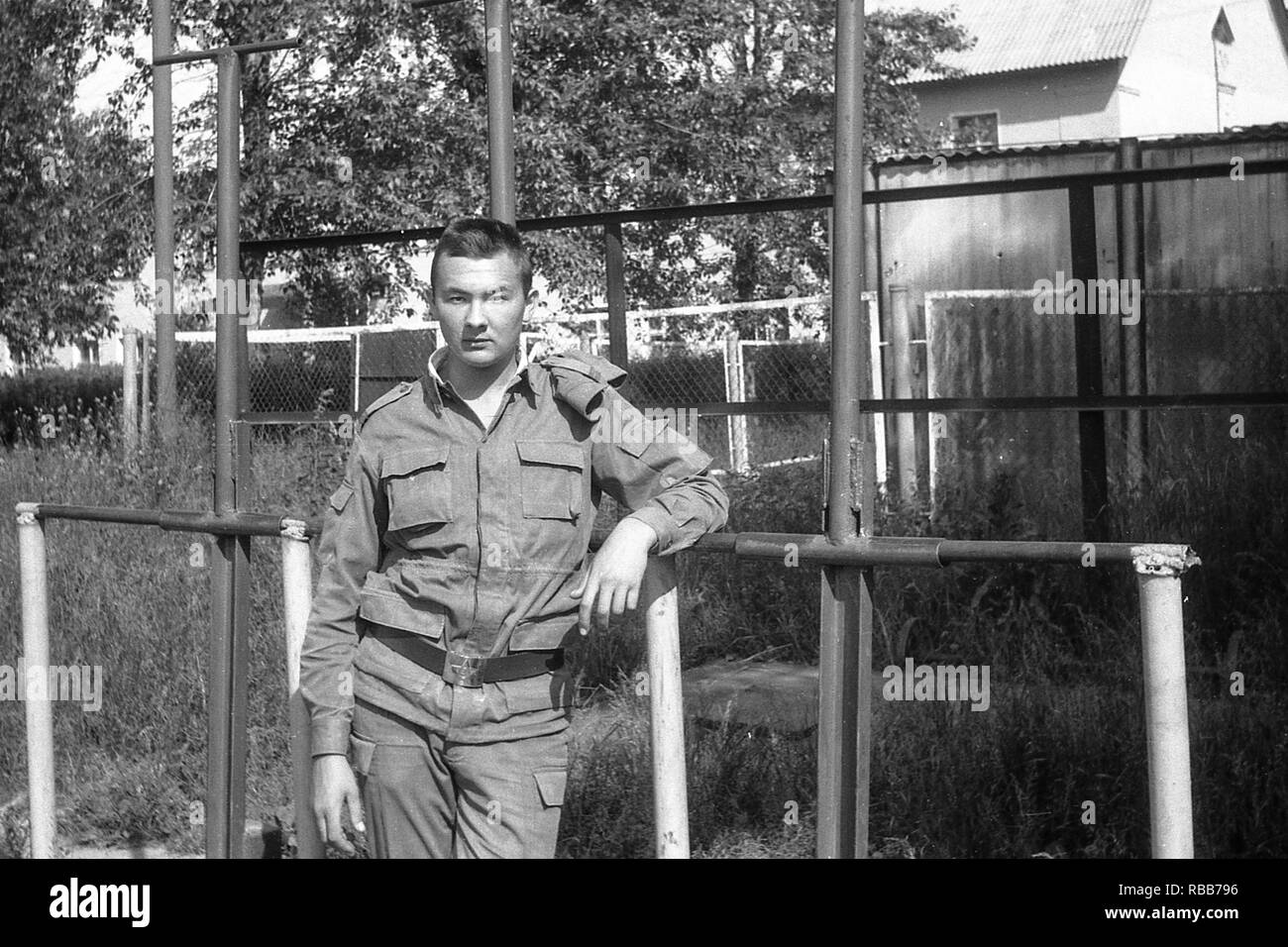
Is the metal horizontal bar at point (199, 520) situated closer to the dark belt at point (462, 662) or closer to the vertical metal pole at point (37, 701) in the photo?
the vertical metal pole at point (37, 701)

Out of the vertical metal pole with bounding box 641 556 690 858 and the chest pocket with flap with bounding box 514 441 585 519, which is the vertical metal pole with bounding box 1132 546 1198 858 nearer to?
the vertical metal pole with bounding box 641 556 690 858

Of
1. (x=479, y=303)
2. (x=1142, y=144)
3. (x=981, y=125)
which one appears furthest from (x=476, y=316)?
(x=981, y=125)

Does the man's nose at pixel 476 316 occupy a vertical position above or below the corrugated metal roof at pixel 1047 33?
below

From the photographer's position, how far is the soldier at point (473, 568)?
263 centimetres

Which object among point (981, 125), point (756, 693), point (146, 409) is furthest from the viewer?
point (981, 125)

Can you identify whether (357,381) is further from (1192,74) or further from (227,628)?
(1192,74)

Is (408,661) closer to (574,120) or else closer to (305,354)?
(305,354)

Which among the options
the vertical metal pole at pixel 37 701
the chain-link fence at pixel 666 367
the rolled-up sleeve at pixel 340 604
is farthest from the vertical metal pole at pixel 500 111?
the chain-link fence at pixel 666 367

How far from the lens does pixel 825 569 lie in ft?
9.24

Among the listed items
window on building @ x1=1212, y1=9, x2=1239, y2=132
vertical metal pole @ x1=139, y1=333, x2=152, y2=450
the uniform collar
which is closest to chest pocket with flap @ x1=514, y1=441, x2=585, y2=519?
the uniform collar

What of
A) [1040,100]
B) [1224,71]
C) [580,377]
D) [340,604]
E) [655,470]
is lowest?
[340,604]

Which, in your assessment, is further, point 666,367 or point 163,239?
point 666,367

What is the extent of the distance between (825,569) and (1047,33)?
24966 millimetres

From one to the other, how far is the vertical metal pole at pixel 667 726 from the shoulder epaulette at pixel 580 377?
1.21 ft
